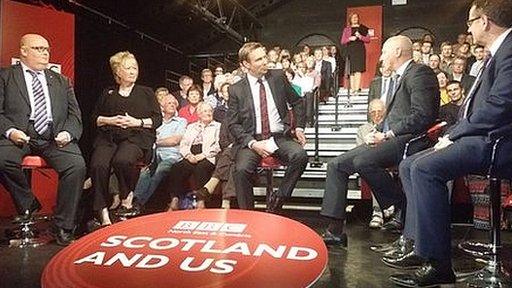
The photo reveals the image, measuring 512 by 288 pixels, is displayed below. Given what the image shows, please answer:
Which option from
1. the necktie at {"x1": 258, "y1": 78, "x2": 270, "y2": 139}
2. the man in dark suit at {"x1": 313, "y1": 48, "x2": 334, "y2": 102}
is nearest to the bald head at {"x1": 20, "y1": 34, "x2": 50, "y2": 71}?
the necktie at {"x1": 258, "y1": 78, "x2": 270, "y2": 139}

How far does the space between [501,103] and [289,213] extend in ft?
9.47

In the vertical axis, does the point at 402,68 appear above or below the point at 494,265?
above

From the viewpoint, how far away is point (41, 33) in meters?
5.16

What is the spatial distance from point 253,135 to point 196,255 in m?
2.11

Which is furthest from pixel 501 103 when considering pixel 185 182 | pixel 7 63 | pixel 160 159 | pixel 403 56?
pixel 7 63

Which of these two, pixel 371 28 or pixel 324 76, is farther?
pixel 371 28

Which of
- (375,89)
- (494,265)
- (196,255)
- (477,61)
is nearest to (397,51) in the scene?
(494,265)

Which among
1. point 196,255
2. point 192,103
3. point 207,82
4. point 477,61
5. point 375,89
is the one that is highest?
point 477,61

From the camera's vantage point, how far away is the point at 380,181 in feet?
10.6

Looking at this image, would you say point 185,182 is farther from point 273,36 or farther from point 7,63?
point 273,36

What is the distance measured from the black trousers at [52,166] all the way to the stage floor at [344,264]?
26 cm

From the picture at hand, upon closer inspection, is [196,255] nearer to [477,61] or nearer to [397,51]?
[397,51]

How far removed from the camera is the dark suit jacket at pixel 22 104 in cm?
341

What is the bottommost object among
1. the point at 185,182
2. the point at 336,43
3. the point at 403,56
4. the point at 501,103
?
the point at 185,182
